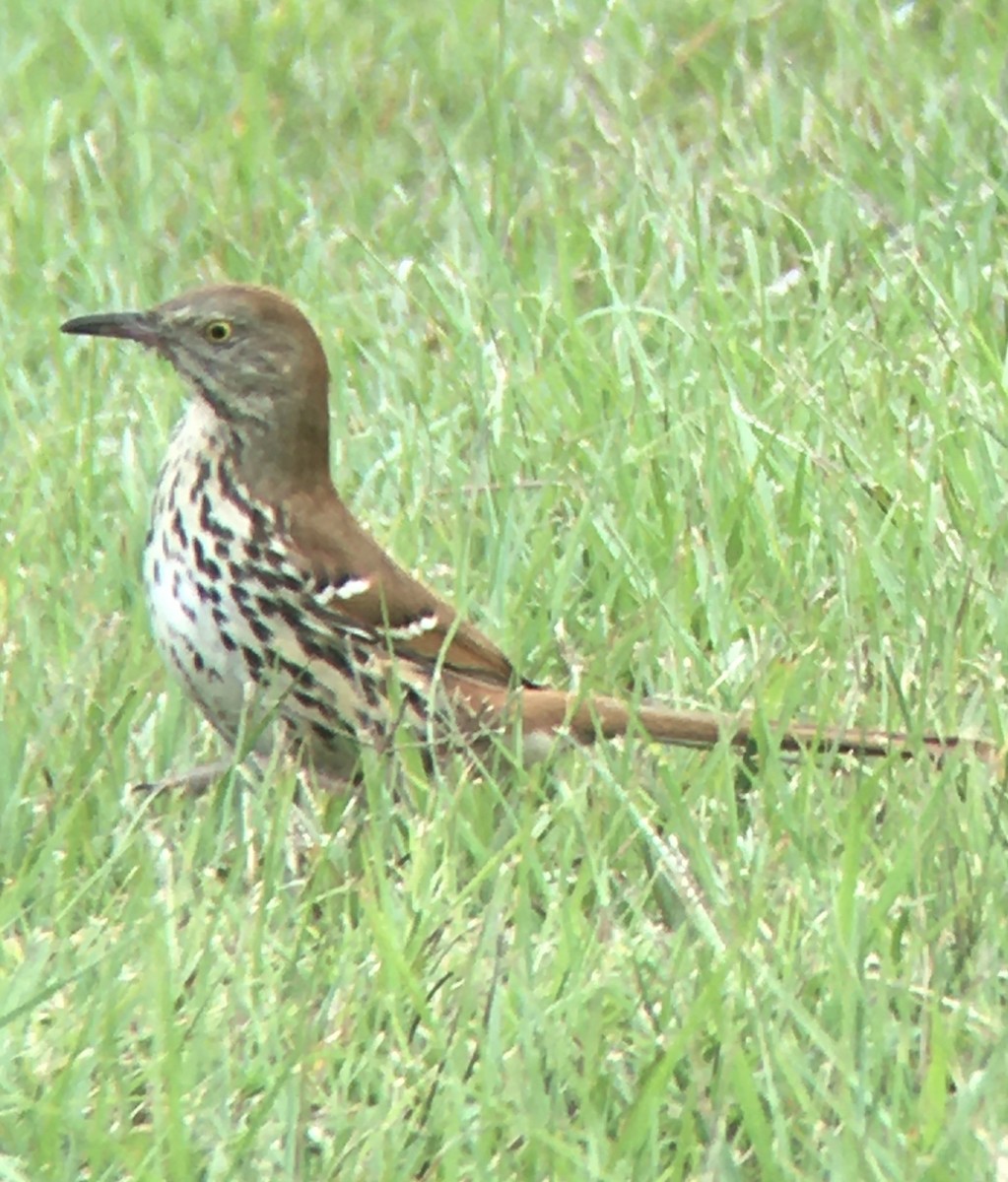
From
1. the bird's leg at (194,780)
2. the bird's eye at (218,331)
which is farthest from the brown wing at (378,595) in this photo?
the bird's leg at (194,780)

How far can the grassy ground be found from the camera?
10.8ft

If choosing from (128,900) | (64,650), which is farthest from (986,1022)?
(64,650)

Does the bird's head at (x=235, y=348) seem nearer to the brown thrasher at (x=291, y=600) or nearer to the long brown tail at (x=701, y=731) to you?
the brown thrasher at (x=291, y=600)

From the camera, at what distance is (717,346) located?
563cm

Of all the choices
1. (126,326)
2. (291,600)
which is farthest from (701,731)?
(126,326)

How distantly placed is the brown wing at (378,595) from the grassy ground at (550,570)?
153 millimetres

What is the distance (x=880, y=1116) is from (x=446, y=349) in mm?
2892

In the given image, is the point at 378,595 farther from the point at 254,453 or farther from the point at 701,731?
the point at 701,731

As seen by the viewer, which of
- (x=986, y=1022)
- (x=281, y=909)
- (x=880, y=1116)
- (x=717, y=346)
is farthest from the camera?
(x=717, y=346)

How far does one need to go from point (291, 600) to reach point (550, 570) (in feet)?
2.10

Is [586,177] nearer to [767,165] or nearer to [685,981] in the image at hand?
[767,165]

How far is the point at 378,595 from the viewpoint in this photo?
176 inches

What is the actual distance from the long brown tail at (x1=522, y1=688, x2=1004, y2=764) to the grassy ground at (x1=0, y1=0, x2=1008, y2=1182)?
58 millimetres

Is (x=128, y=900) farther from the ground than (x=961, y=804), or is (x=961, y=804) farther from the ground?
(x=128, y=900)
